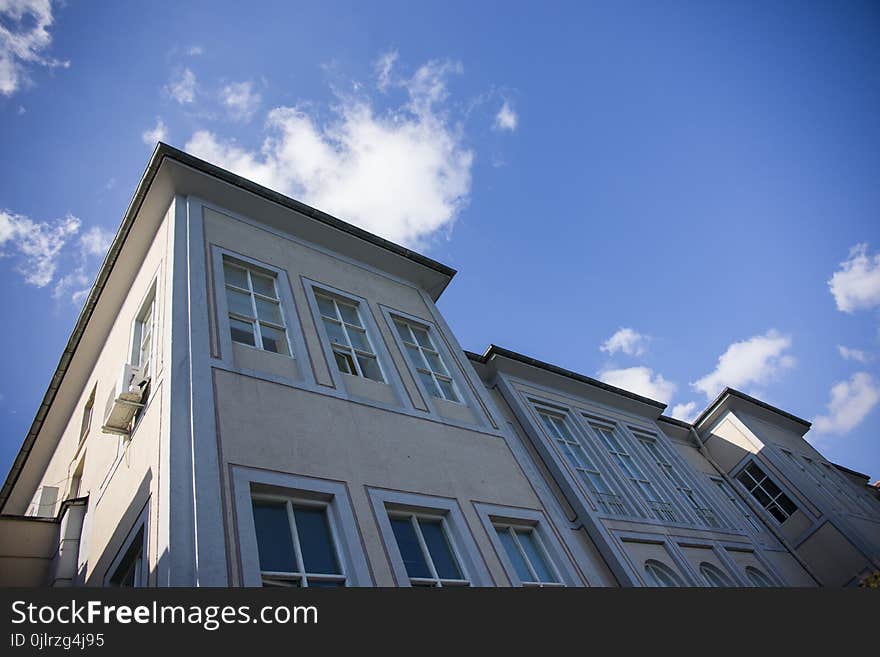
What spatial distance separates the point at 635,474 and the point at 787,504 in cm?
599

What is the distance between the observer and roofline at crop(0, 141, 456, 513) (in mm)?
9000

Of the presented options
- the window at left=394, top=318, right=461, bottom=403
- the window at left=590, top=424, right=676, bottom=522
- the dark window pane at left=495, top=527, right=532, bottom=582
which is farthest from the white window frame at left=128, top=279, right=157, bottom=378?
the window at left=590, top=424, right=676, bottom=522

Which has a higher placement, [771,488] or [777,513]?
[771,488]

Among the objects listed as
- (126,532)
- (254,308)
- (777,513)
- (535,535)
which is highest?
(254,308)

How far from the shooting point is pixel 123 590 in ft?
10.6

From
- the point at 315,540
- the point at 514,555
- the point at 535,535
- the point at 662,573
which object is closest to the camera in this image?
the point at 315,540

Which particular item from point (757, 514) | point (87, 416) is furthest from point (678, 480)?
point (87, 416)

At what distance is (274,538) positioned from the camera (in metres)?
5.39

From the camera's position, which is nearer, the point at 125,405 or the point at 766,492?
the point at 125,405

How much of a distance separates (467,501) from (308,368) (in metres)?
2.60

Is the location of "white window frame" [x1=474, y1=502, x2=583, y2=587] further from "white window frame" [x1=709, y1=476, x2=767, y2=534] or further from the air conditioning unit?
"white window frame" [x1=709, y1=476, x2=767, y2=534]

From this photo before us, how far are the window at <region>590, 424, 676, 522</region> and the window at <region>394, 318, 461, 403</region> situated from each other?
6113mm

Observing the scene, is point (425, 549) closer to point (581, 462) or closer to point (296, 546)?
point (296, 546)

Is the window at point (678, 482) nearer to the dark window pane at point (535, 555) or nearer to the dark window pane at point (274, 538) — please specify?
the dark window pane at point (535, 555)
